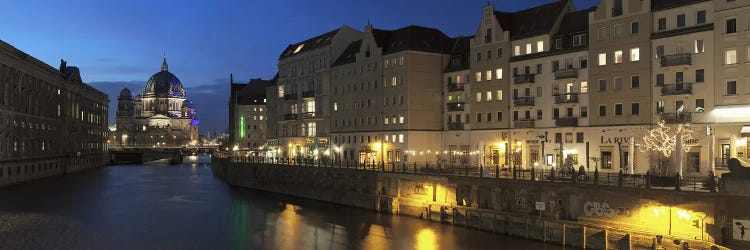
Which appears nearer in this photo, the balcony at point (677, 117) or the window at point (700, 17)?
the window at point (700, 17)

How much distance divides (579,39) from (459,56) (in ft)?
72.6

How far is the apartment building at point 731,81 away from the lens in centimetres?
5812

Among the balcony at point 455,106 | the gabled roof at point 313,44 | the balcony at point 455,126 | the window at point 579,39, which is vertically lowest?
the balcony at point 455,126

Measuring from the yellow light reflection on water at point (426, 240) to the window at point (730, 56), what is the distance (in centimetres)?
3140

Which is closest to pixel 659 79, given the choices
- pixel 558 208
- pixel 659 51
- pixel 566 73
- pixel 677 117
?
pixel 659 51

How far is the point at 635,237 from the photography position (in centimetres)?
4444

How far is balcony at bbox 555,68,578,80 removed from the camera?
73.2 m

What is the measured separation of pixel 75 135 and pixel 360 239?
124019 mm

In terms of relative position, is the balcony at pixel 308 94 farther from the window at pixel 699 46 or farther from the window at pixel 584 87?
the window at pixel 699 46

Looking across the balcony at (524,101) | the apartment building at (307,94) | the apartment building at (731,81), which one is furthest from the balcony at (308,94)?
the apartment building at (731,81)

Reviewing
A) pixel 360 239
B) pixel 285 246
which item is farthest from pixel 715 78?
pixel 285 246

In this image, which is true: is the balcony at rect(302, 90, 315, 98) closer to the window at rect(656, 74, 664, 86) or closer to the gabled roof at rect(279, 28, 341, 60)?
the gabled roof at rect(279, 28, 341, 60)

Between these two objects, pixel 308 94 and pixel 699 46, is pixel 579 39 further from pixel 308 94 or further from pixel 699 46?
pixel 308 94

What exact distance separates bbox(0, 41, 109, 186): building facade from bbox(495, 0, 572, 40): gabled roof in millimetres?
75814
